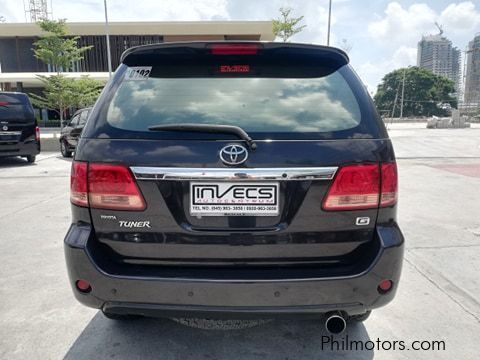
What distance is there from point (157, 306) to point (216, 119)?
39.9 inches

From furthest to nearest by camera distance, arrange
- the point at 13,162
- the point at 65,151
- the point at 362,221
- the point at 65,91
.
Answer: the point at 65,91 → the point at 65,151 → the point at 13,162 → the point at 362,221

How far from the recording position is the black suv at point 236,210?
1.88 meters

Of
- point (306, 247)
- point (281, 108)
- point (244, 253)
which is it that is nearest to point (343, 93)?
point (281, 108)

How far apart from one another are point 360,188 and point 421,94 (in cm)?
8228

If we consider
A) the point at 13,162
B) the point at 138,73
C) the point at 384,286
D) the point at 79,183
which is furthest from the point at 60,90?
the point at 384,286

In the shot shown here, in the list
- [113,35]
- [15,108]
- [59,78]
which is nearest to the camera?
[15,108]

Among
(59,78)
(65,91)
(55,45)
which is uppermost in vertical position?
(55,45)

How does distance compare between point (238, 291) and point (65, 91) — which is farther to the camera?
point (65, 91)

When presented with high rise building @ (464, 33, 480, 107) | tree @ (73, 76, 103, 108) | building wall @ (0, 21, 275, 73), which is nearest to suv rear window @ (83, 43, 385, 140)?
tree @ (73, 76, 103, 108)

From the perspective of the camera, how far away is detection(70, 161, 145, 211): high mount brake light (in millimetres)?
1921

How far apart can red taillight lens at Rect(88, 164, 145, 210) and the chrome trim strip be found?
4.0 inches

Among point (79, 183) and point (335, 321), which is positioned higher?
point (79, 183)

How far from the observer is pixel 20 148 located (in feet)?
37.0

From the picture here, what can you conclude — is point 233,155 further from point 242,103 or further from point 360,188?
point 360,188
